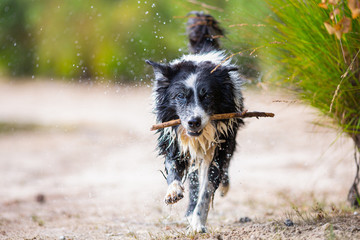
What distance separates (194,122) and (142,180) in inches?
149

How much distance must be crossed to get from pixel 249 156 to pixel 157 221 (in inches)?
160

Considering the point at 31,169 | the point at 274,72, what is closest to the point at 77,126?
the point at 31,169

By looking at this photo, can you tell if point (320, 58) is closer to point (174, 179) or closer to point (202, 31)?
point (174, 179)

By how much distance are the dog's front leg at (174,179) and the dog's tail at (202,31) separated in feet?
4.77

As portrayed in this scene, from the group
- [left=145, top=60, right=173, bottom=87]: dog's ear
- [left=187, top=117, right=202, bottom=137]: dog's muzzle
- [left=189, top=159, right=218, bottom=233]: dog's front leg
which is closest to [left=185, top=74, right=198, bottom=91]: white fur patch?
[left=145, top=60, right=173, bottom=87]: dog's ear

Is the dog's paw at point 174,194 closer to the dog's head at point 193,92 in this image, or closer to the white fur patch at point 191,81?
the dog's head at point 193,92

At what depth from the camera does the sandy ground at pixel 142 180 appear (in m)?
3.74

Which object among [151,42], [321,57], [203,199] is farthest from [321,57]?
[151,42]

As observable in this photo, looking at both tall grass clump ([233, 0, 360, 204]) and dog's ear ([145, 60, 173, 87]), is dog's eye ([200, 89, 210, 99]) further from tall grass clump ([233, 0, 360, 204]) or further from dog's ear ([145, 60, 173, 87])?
tall grass clump ([233, 0, 360, 204])

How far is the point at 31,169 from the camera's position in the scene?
25.4 ft

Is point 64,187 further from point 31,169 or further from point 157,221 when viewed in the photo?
point 157,221

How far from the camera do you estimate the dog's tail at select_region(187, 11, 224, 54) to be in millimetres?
4875

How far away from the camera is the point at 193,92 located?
3.56 meters

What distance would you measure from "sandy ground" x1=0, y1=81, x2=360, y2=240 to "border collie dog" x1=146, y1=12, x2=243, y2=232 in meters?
0.35
